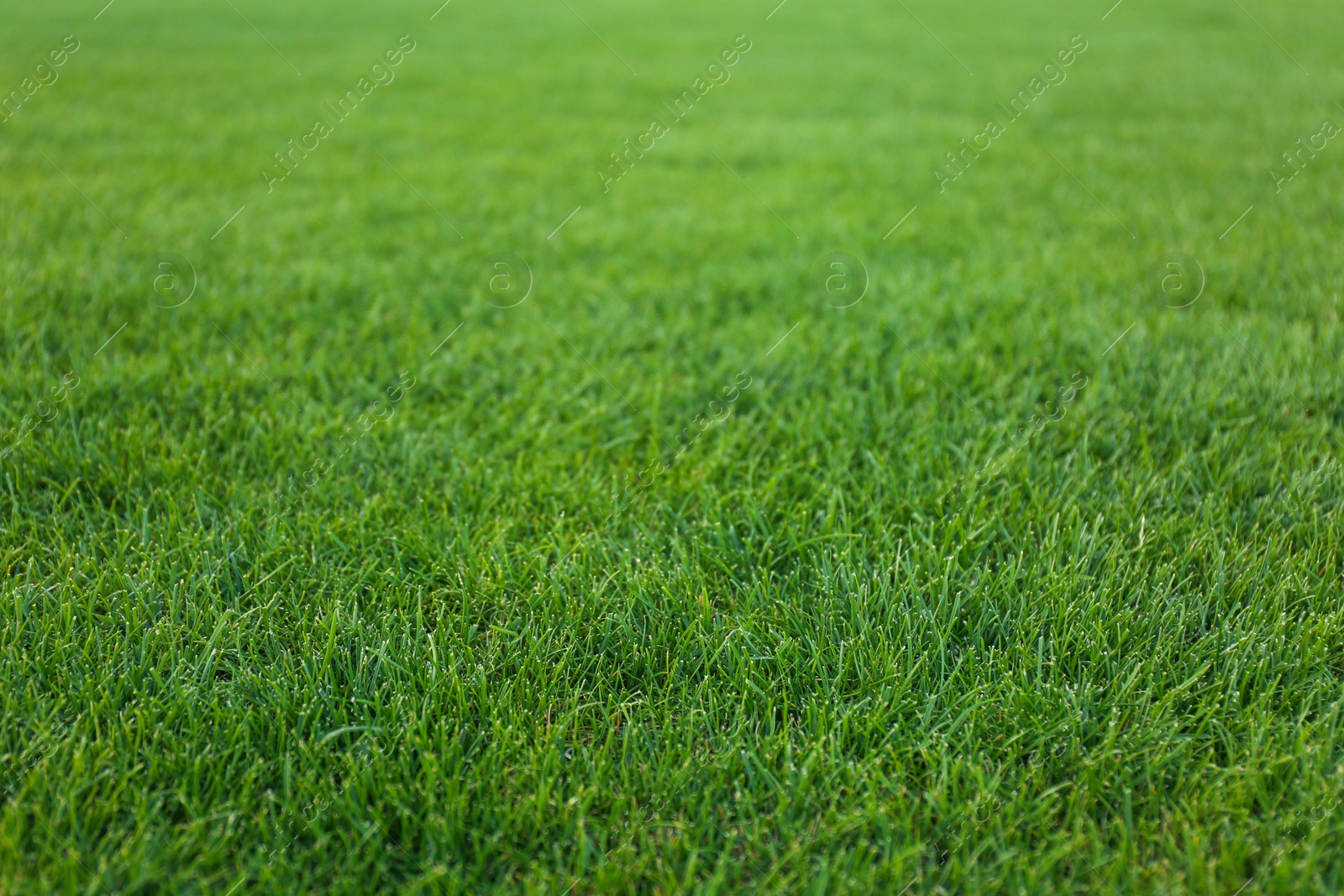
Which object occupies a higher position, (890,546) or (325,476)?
(325,476)

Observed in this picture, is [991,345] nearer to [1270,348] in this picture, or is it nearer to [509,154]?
[1270,348]

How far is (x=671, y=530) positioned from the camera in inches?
92.2

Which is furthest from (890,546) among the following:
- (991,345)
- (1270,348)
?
(1270,348)

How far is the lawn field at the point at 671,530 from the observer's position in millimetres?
1552

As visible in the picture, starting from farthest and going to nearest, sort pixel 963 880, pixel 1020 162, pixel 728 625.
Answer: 1. pixel 1020 162
2. pixel 728 625
3. pixel 963 880

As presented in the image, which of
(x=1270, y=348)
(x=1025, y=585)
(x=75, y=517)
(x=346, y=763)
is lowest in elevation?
(x=1270, y=348)

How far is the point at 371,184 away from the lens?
503 centimetres

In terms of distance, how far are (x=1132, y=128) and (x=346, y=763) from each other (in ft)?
22.2

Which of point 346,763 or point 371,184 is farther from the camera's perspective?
point 371,184

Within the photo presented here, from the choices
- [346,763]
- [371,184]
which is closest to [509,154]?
[371,184]

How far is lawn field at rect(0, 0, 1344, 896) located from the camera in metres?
1.55

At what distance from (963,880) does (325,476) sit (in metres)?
1.98

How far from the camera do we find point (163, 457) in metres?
2.46

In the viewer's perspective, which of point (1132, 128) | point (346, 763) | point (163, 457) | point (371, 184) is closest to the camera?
point (346, 763)
